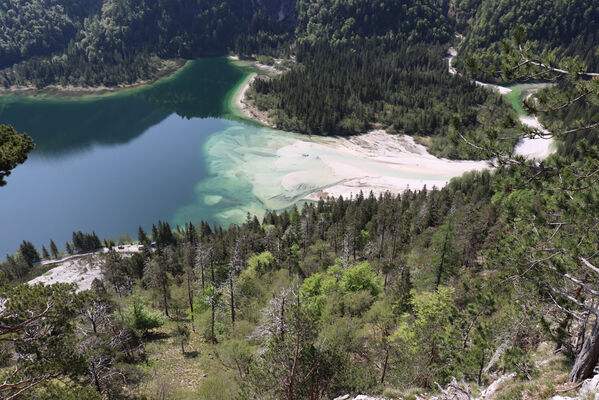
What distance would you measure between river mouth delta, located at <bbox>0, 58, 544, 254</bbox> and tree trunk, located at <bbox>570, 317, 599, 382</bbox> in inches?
2953

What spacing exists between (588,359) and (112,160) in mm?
126357

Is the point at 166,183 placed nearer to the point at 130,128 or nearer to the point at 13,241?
the point at 13,241

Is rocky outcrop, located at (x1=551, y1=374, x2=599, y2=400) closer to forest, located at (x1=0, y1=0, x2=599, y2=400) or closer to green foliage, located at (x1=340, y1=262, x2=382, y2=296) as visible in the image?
forest, located at (x1=0, y1=0, x2=599, y2=400)

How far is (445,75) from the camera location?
151375mm

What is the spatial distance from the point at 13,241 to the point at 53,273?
17157 mm

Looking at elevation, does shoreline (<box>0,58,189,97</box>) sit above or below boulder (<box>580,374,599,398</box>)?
below

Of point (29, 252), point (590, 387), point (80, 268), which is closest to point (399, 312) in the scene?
point (590, 387)

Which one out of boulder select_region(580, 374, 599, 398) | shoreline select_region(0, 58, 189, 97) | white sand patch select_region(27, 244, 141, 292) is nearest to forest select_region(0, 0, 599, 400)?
boulder select_region(580, 374, 599, 398)

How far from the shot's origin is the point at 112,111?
15575 centimetres

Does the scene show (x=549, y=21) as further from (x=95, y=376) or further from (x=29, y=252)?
(x=29, y=252)

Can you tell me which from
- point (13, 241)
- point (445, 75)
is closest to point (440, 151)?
point (445, 75)

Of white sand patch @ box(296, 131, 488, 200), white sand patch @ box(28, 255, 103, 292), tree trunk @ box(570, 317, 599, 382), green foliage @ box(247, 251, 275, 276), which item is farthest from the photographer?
white sand patch @ box(296, 131, 488, 200)

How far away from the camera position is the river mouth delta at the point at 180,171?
8669 centimetres

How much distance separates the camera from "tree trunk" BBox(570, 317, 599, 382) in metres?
11.1
